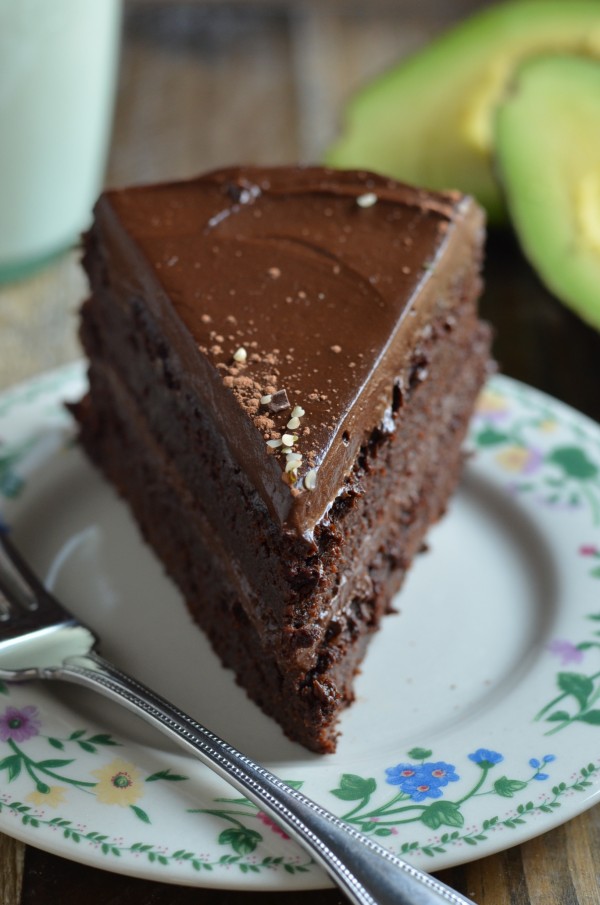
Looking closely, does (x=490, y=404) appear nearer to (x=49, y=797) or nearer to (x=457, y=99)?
(x=457, y=99)

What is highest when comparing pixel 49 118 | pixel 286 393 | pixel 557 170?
pixel 49 118

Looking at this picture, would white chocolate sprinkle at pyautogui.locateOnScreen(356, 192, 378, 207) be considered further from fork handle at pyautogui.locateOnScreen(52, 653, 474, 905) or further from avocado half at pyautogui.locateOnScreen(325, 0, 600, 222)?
avocado half at pyautogui.locateOnScreen(325, 0, 600, 222)

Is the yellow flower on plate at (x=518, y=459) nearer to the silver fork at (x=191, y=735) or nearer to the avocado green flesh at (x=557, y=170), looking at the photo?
the avocado green flesh at (x=557, y=170)

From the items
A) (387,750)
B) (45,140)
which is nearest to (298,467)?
(387,750)

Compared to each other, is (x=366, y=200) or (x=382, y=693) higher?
(x=366, y=200)

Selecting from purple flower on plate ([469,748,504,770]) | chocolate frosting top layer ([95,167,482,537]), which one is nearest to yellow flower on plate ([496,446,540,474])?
chocolate frosting top layer ([95,167,482,537])

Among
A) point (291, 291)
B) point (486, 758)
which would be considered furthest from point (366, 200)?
point (486, 758)

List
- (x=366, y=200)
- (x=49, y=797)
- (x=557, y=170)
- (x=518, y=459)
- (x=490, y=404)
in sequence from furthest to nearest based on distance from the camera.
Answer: (x=557, y=170), (x=490, y=404), (x=518, y=459), (x=366, y=200), (x=49, y=797)
